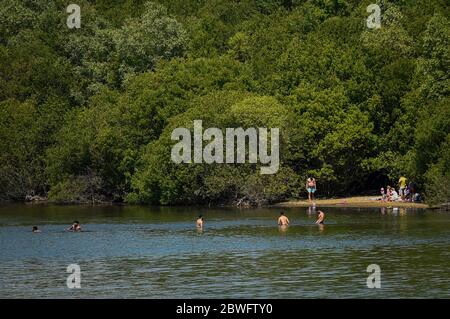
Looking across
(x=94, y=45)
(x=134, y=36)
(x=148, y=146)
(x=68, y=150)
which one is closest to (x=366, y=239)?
(x=148, y=146)

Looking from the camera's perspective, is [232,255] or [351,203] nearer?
[232,255]

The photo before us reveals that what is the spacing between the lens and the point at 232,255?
60812 mm

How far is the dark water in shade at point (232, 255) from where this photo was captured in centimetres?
4909

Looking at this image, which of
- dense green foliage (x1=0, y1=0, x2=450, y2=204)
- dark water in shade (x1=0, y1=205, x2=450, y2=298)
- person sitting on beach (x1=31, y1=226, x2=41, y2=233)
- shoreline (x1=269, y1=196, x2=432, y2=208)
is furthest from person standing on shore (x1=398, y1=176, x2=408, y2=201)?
person sitting on beach (x1=31, y1=226, x2=41, y2=233)

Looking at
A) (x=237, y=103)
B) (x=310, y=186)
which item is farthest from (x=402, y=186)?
(x=237, y=103)

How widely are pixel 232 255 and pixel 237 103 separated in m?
37.5

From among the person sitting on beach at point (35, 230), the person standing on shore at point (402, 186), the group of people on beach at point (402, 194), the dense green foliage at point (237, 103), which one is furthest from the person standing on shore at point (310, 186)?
the person sitting on beach at point (35, 230)

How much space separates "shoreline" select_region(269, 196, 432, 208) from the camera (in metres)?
88.4

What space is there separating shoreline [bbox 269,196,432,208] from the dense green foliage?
4.57ft

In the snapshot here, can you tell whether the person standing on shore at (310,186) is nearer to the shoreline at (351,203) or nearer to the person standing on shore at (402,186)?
the shoreline at (351,203)

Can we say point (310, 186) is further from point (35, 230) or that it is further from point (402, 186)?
point (35, 230)

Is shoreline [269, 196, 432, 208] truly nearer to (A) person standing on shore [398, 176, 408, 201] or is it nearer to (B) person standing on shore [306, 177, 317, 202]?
(B) person standing on shore [306, 177, 317, 202]

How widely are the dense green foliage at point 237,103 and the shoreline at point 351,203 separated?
4.57 feet
